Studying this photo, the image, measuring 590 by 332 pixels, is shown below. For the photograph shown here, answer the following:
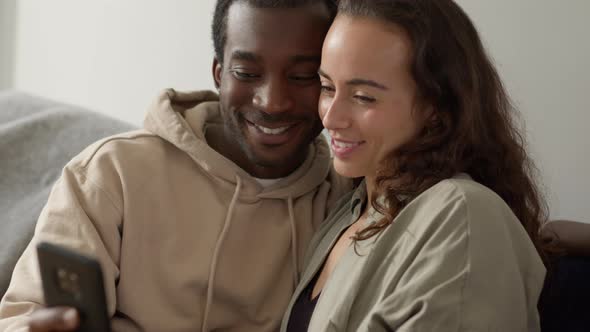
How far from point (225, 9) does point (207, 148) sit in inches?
10.2

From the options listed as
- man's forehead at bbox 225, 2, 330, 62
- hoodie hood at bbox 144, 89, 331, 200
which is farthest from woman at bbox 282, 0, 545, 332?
hoodie hood at bbox 144, 89, 331, 200

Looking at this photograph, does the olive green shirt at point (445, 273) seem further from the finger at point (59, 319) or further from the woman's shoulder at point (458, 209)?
the finger at point (59, 319)

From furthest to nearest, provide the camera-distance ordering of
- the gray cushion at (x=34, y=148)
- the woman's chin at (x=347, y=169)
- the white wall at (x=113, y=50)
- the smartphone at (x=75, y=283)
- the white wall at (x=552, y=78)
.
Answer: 1. the white wall at (x=113, y=50)
2. the gray cushion at (x=34, y=148)
3. the white wall at (x=552, y=78)
4. the woman's chin at (x=347, y=169)
5. the smartphone at (x=75, y=283)

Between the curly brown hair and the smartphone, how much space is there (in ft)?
1.56

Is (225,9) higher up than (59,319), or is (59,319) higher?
(225,9)

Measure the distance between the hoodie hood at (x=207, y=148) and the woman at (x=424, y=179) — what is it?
217 mm

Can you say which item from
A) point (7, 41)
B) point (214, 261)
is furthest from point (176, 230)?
point (7, 41)

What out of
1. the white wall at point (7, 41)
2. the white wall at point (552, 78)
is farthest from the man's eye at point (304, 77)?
the white wall at point (7, 41)

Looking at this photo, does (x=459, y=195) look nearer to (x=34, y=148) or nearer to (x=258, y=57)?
(x=258, y=57)

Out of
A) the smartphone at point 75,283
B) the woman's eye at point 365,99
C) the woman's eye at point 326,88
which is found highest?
the woman's eye at point 365,99

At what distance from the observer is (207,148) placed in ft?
4.69

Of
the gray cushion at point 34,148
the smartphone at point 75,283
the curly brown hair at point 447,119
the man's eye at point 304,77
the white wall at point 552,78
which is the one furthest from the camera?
the gray cushion at point 34,148

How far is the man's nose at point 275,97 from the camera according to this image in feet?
4.42

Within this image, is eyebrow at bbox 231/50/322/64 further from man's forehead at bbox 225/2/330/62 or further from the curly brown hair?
the curly brown hair
